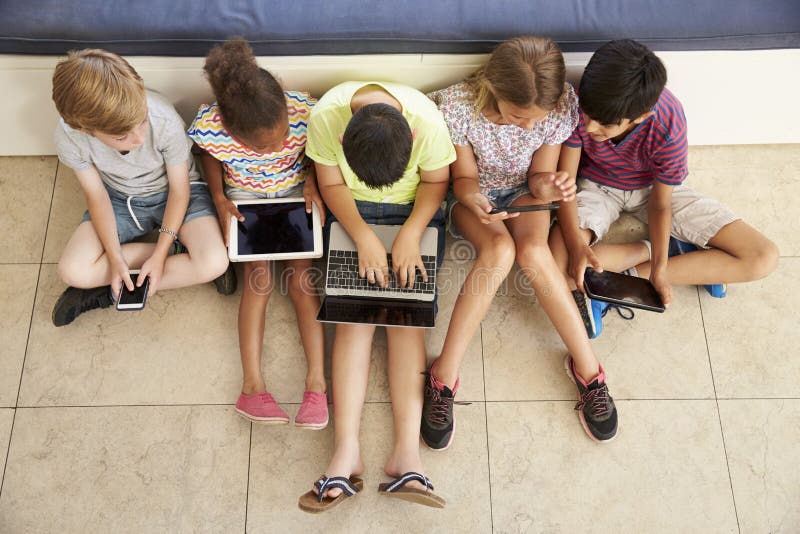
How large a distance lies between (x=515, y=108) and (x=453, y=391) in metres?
0.75

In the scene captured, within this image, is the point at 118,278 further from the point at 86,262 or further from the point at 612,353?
the point at 612,353

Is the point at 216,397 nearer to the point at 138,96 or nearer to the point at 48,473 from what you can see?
the point at 48,473

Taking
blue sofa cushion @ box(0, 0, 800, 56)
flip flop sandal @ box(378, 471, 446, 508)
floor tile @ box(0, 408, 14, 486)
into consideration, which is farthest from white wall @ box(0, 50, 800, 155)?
flip flop sandal @ box(378, 471, 446, 508)

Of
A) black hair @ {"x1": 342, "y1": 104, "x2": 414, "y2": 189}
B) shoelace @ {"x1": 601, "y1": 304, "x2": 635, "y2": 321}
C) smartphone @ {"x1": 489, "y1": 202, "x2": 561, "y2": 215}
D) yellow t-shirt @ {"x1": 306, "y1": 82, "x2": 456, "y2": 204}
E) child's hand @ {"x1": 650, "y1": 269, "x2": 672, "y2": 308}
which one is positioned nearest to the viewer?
black hair @ {"x1": 342, "y1": 104, "x2": 414, "y2": 189}

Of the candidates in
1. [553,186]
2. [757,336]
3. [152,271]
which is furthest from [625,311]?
[152,271]

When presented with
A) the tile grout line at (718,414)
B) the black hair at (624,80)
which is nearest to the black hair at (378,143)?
the black hair at (624,80)

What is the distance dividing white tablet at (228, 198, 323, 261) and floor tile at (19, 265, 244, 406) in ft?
0.88

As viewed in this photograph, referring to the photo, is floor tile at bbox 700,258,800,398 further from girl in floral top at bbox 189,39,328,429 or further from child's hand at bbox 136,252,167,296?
child's hand at bbox 136,252,167,296

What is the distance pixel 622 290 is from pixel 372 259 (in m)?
0.68

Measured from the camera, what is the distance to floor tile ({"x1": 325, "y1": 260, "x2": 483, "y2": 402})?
169cm

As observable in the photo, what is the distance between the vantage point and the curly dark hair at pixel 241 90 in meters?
1.27

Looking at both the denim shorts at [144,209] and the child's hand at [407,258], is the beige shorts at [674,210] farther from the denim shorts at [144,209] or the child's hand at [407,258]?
the denim shorts at [144,209]

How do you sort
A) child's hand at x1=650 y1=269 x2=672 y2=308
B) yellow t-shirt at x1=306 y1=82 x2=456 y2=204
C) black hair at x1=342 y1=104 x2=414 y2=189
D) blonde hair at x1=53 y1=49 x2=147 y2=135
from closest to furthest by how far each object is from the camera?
black hair at x1=342 y1=104 x2=414 y2=189, blonde hair at x1=53 y1=49 x2=147 y2=135, yellow t-shirt at x1=306 y1=82 x2=456 y2=204, child's hand at x1=650 y1=269 x2=672 y2=308

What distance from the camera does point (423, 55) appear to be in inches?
61.5
